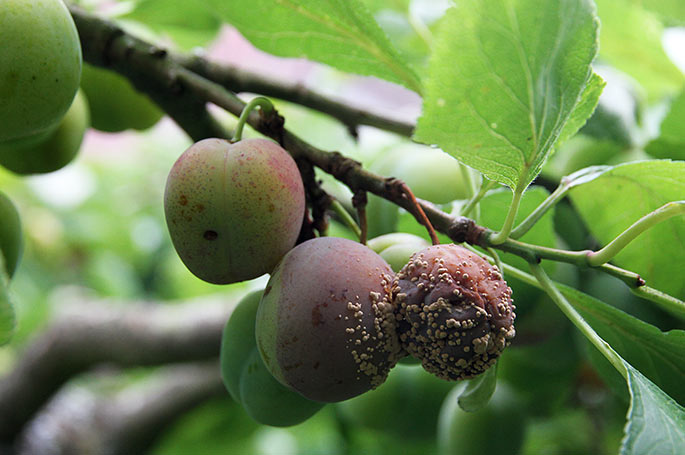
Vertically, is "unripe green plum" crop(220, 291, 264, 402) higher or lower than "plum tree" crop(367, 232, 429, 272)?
lower

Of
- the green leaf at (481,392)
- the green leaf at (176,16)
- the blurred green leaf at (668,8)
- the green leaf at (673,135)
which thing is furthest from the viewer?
the blurred green leaf at (668,8)

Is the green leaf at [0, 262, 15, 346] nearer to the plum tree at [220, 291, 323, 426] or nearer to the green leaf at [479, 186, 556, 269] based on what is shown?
the plum tree at [220, 291, 323, 426]

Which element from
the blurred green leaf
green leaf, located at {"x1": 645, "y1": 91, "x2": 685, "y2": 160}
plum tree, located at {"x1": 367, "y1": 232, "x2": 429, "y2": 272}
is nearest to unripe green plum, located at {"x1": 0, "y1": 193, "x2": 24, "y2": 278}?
plum tree, located at {"x1": 367, "y1": 232, "x2": 429, "y2": 272}

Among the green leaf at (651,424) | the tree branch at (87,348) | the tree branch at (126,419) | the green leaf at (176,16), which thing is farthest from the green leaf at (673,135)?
the tree branch at (126,419)

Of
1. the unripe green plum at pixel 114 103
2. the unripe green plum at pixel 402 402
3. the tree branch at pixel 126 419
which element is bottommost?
the tree branch at pixel 126 419

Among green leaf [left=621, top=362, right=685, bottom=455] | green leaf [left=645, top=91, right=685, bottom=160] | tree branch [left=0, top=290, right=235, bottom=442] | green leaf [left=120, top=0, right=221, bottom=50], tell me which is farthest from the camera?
tree branch [left=0, top=290, right=235, bottom=442]

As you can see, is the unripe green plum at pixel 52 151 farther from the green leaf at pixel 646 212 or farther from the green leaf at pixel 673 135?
the green leaf at pixel 673 135

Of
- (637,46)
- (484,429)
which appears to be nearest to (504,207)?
(484,429)

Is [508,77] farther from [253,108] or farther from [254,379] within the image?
[254,379]
